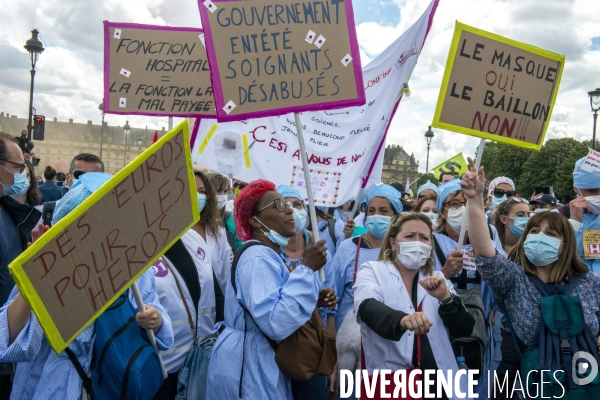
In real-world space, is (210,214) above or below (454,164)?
below

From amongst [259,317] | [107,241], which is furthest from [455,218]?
[107,241]

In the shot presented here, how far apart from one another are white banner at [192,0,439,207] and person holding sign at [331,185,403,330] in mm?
683

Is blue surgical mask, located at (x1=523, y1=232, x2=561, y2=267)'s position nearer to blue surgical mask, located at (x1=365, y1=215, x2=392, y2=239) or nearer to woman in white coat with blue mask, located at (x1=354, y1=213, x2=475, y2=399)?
woman in white coat with blue mask, located at (x1=354, y1=213, x2=475, y2=399)

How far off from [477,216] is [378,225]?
4.19 feet

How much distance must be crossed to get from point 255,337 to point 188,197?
2.64 ft

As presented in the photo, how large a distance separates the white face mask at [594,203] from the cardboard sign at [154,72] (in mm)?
3560

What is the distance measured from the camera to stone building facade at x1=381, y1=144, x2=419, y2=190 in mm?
123875

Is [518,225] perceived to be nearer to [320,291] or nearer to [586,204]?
[586,204]

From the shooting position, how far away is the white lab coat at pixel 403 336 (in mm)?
3029

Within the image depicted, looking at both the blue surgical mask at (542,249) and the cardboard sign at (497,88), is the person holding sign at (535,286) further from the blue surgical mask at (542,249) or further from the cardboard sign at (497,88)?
the cardboard sign at (497,88)

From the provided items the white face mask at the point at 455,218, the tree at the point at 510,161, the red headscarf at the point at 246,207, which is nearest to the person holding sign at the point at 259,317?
the red headscarf at the point at 246,207

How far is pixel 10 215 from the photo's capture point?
11.8ft

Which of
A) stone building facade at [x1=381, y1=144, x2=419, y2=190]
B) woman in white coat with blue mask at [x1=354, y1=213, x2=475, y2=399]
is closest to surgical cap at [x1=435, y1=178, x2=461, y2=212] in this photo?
woman in white coat with blue mask at [x1=354, y1=213, x2=475, y2=399]

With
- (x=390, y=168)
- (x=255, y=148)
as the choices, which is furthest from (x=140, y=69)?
(x=390, y=168)
